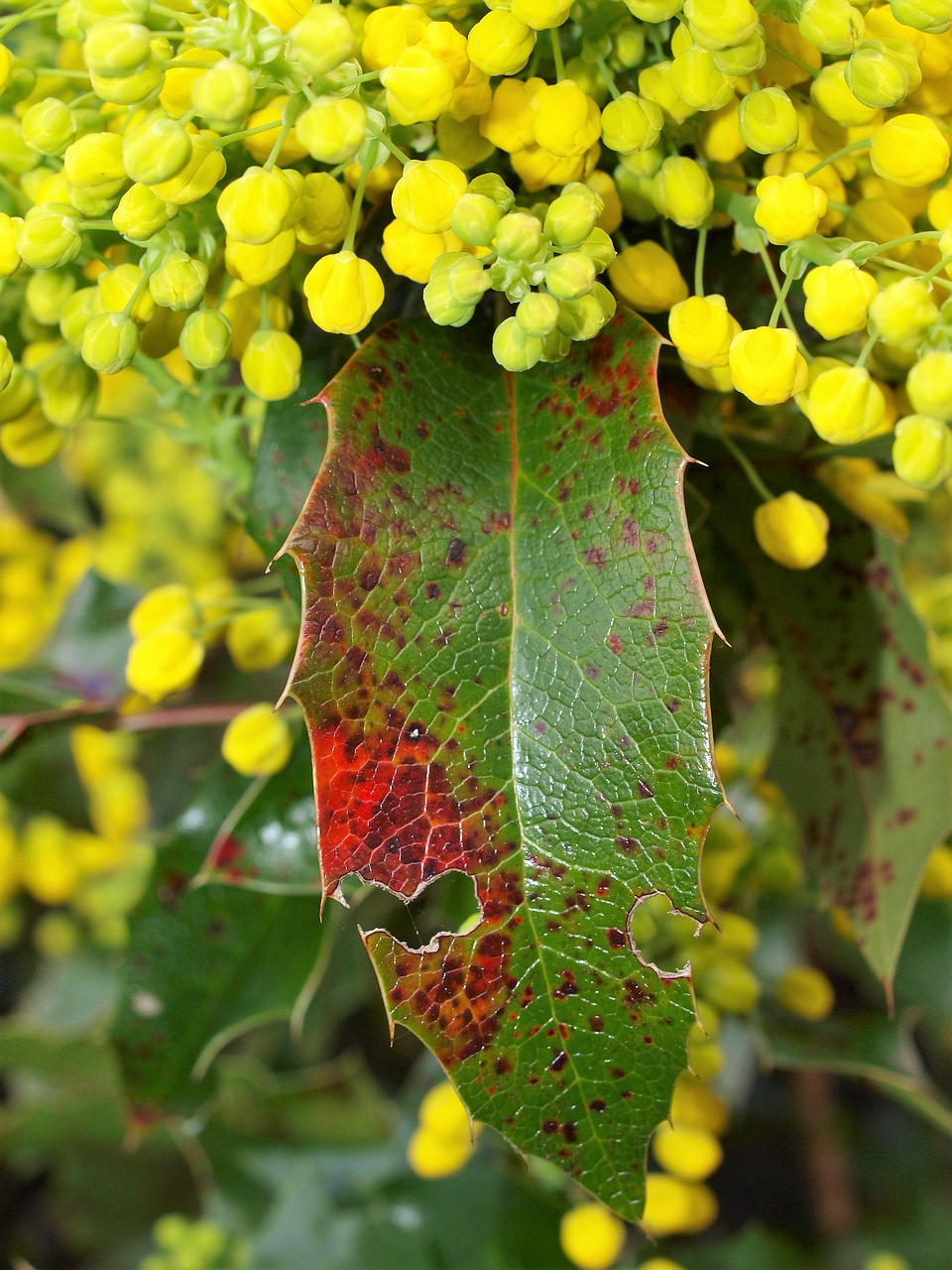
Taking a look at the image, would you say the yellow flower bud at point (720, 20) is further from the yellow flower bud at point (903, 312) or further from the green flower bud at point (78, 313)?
the green flower bud at point (78, 313)

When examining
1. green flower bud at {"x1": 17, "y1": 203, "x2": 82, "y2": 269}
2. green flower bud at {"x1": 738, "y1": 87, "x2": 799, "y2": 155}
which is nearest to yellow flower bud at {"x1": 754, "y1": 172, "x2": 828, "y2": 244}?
green flower bud at {"x1": 738, "y1": 87, "x2": 799, "y2": 155}

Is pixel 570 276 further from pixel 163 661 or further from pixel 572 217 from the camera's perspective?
pixel 163 661

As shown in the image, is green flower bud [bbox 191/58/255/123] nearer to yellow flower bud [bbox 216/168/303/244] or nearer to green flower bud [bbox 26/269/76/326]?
yellow flower bud [bbox 216/168/303/244]

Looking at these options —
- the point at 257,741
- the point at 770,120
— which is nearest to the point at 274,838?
the point at 257,741

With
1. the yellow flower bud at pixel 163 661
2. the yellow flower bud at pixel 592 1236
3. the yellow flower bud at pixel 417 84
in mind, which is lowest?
the yellow flower bud at pixel 592 1236

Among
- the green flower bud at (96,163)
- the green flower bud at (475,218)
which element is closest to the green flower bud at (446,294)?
the green flower bud at (475,218)

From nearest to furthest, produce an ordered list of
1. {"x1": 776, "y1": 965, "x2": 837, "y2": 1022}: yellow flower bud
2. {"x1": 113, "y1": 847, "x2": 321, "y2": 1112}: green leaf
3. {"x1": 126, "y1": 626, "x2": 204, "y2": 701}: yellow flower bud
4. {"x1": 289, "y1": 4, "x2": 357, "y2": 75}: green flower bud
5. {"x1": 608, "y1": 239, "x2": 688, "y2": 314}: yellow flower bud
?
{"x1": 289, "y1": 4, "x2": 357, "y2": 75}: green flower bud → {"x1": 608, "y1": 239, "x2": 688, "y2": 314}: yellow flower bud → {"x1": 126, "y1": 626, "x2": 204, "y2": 701}: yellow flower bud → {"x1": 113, "y1": 847, "x2": 321, "y2": 1112}: green leaf → {"x1": 776, "y1": 965, "x2": 837, "y2": 1022}: yellow flower bud
